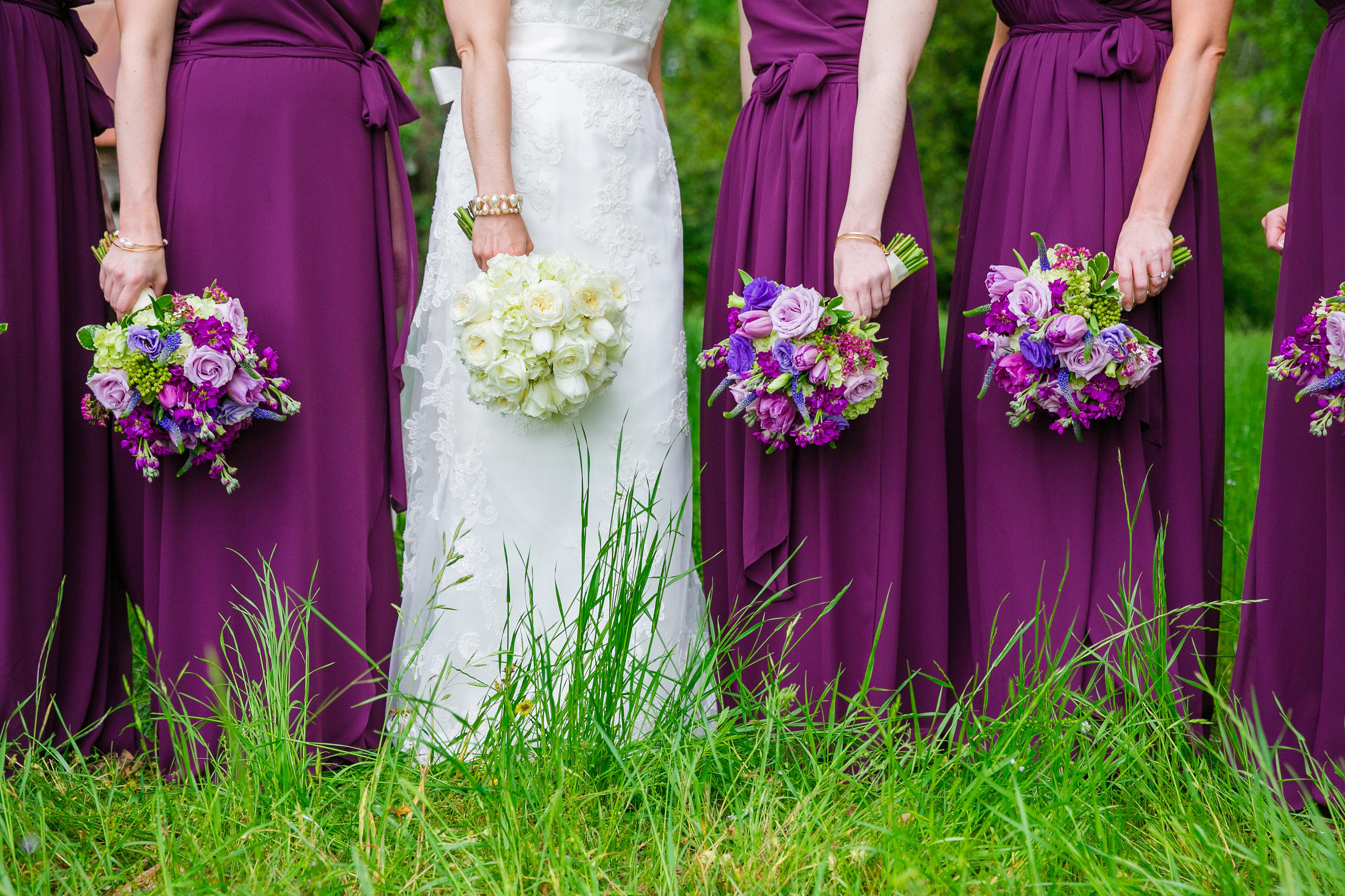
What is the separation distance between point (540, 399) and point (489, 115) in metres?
0.78

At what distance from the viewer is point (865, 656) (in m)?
3.14

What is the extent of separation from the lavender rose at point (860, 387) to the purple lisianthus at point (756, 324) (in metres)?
0.23

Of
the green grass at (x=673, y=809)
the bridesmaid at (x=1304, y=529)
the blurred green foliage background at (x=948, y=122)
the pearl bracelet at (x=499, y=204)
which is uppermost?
the blurred green foliage background at (x=948, y=122)

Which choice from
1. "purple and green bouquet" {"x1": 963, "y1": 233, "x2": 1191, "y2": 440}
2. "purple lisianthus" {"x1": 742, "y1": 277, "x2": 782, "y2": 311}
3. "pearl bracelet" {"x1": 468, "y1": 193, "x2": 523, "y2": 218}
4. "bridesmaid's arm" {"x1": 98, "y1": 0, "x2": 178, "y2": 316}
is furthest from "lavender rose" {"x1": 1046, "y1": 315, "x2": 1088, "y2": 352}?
"bridesmaid's arm" {"x1": 98, "y1": 0, "x2": 178, "y2": 316}

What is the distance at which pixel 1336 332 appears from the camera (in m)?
2.43

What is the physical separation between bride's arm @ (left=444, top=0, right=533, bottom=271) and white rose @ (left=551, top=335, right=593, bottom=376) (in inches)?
14.3

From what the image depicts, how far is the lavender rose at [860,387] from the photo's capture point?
276 centimetres

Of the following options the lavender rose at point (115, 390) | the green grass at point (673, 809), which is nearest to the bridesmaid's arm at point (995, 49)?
the green grass at point (673, 809)

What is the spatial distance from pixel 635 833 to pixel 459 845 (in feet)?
1.28

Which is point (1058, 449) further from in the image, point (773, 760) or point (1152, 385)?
point (773, 760)

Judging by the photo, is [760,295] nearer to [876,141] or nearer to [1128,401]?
[876,141]

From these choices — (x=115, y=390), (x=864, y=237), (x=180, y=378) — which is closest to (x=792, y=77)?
(x=864, y=237)

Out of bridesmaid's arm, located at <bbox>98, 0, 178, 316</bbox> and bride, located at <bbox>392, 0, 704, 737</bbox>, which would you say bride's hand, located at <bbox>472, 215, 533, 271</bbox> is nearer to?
bride, located at <bbox>392, 0, 704, 737</bbox>

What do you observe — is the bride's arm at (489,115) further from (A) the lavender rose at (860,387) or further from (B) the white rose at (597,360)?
(A) the lavender rose at (860,387)
